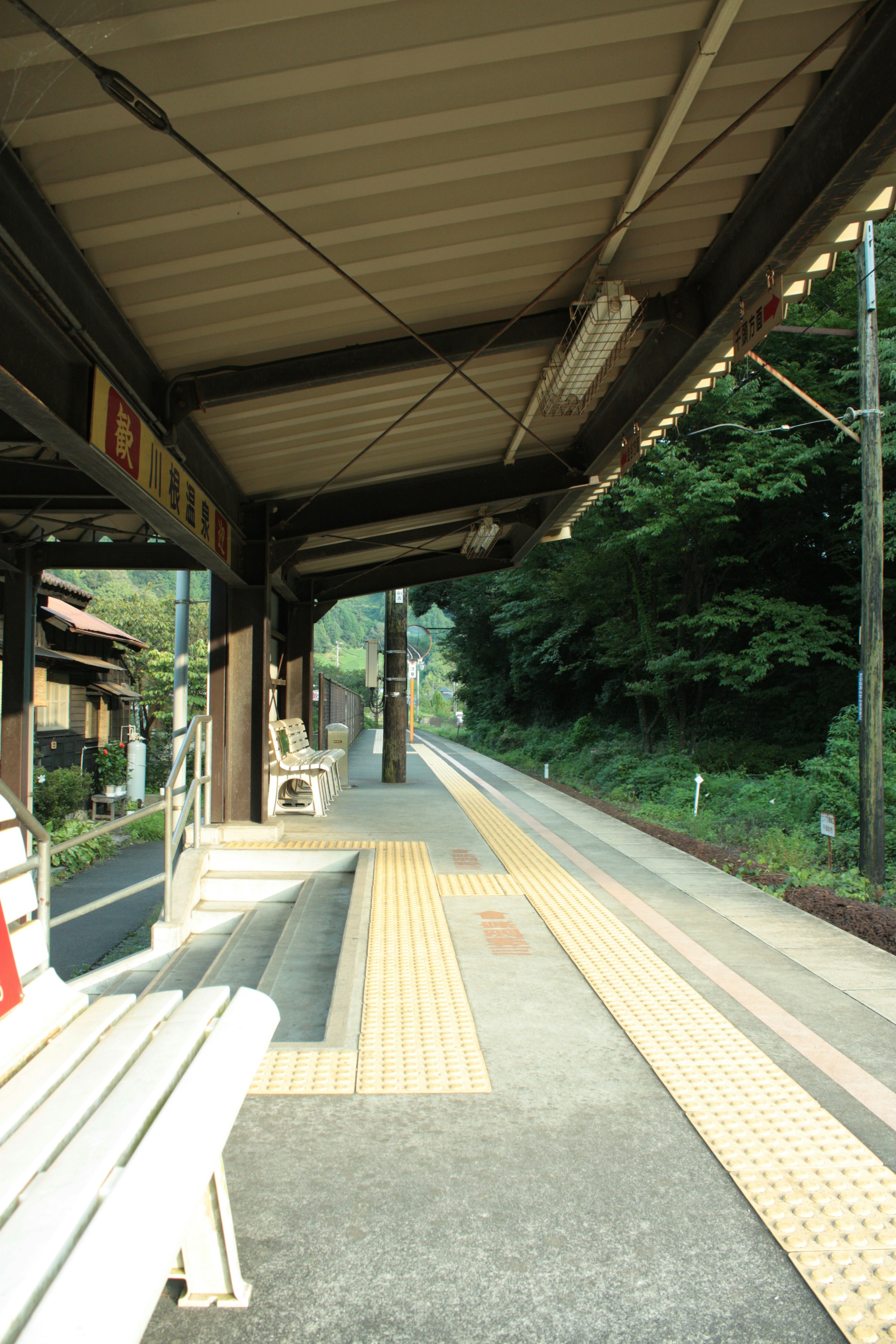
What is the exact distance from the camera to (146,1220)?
1289 millimetres

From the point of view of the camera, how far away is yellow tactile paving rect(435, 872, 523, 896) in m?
5.71

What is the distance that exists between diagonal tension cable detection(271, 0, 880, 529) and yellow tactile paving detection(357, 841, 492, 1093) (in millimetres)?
2852

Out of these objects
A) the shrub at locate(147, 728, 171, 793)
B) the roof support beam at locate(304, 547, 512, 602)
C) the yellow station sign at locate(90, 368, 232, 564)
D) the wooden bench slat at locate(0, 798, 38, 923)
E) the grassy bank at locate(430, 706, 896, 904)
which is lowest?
the shrub at locate(147, 728, 171, 793)

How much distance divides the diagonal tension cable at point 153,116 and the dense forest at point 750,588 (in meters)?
8.80

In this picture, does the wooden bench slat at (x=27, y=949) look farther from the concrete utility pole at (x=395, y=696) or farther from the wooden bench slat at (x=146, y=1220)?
the concrete utility pole at (x=395, y=696)

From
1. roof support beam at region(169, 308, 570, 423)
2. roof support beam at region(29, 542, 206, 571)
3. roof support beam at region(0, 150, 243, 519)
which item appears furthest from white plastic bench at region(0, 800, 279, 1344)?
roof support beam at region(29, 542, 206, 571)

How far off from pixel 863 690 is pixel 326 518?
5912mm

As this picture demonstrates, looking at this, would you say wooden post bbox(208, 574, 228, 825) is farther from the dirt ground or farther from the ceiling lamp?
the dirt ground

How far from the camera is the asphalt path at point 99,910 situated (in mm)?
8344

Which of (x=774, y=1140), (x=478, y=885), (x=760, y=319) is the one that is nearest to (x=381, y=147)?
(x=760, y=319)

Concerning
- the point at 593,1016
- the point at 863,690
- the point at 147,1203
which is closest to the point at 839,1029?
the point at 593,1016

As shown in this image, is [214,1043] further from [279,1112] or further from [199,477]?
[199,477]

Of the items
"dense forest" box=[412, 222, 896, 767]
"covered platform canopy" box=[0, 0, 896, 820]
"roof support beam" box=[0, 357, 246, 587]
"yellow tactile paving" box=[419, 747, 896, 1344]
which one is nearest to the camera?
"yellow tactile paving" box=[419, 747, 896, 1344]

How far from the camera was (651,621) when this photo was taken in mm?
17625
